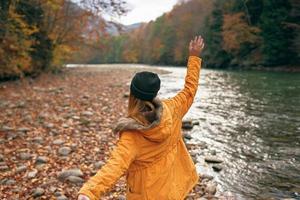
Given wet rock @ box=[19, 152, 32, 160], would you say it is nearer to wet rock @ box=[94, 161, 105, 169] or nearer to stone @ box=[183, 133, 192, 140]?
wet rock @ box=[94, 161, 105, 169]

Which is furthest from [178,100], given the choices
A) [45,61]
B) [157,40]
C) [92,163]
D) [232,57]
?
[157,40]

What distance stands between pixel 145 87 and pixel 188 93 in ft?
2.69

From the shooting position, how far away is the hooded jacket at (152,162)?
281 cm

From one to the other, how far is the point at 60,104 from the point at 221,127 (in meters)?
6.64

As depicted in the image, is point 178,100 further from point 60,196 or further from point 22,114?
point 22,114

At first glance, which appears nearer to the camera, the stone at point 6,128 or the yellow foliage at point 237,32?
the stone at point 6,128

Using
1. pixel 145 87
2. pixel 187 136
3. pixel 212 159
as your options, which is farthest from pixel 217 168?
pixel 145 87

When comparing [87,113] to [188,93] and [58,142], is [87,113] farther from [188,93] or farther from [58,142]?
[188,93]

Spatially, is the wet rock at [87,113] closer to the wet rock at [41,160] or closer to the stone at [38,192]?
the wet rock at [41,160]

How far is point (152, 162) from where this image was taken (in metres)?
3.20

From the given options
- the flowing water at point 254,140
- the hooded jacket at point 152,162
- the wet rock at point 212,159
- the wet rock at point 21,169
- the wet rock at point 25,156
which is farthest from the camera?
the wet rock at point 212,159

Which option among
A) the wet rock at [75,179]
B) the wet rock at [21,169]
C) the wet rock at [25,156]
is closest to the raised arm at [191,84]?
the wet rock at [75,179]

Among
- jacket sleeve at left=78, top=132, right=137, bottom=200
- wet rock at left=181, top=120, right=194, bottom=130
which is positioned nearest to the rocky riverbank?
wet rock at left=181, top=120, right=194, bottom=130

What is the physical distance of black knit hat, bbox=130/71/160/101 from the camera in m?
3.04
